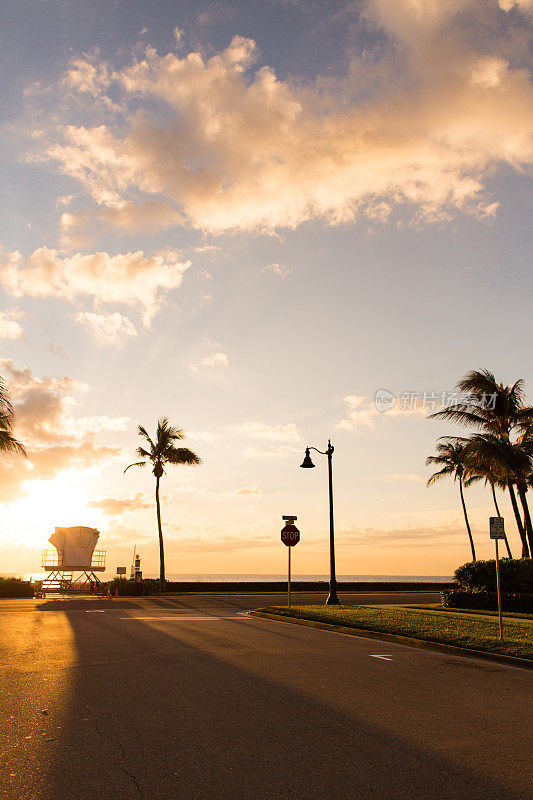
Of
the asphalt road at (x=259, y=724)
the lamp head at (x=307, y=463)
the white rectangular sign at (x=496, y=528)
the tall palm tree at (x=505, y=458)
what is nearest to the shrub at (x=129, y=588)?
the lamp head at (x=307, y=463)

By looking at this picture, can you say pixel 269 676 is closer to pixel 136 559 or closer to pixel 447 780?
pixel 447 780

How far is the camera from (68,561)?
1592 inches

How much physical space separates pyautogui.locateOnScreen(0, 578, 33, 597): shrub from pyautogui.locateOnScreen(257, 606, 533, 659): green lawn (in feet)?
60.0

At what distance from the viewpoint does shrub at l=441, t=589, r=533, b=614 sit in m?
25.1

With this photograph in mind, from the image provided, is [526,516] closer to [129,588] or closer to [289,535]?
[289,535]

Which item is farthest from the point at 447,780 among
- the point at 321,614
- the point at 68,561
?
the point at 68,561

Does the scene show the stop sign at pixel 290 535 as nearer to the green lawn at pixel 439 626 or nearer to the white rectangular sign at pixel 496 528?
the green lawn at pixel 439 626

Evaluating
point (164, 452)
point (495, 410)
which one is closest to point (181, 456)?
point (164, 452)

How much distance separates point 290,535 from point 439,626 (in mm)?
7554

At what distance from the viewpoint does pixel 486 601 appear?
1027 inches

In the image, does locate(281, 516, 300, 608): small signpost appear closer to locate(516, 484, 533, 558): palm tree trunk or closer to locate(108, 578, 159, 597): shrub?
locate(516, 484, 533, 558): palm tree trunk

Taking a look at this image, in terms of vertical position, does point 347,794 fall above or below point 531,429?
below

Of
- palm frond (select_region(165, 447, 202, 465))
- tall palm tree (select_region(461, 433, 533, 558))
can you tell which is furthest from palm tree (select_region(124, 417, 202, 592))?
tall palm tree (select_region(461, 433, 533, 558))

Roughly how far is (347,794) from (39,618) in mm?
17811
